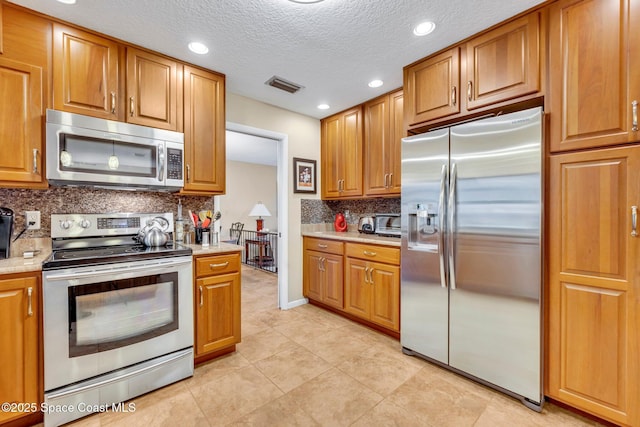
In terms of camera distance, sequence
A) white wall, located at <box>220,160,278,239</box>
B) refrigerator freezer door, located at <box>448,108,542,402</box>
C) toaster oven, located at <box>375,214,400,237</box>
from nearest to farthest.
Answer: refrigerator freezer door, located at <box>448,108,542,402</box> → toaster oven, located at <box>375,214,400,237</box> → white wall, located at <box>220,160,278,239</box>

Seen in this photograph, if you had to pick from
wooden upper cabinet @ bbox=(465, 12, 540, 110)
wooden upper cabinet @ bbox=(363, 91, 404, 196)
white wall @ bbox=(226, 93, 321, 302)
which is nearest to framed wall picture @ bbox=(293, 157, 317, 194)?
white wall @ bbox=(226, 93, 321, 302)

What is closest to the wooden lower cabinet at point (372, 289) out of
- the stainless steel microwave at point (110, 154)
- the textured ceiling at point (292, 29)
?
the textured ceiling at point (292, 29)

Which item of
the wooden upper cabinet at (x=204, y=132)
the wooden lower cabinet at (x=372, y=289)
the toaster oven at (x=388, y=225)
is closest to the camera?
the wooden upper cabinet at (x=204, y=132)

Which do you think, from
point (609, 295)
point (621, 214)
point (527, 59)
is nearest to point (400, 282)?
point (609, 295)

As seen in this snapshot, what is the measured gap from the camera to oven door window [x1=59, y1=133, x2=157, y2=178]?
1846 millimetres

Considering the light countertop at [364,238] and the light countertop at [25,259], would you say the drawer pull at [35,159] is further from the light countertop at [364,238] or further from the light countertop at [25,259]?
the light countertop at [364,238]

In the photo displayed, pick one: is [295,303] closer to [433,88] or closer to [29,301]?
[29,301]

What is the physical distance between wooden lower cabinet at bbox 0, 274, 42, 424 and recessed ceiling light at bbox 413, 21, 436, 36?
111 inches

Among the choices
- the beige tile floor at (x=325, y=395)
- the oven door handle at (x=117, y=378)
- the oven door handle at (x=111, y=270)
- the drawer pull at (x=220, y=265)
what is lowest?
the beige tile floor at (x=325, y=395)

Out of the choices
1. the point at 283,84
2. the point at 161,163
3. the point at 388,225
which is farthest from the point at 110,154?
the point at 388,225

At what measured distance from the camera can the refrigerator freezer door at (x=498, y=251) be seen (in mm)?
1735

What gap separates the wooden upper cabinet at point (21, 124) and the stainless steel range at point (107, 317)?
1.27 ft

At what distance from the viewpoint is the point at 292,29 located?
1981mm

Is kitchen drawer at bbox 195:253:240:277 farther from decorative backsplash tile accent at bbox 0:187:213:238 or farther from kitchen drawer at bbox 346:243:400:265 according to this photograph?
kitchen drawer at bbox 346:243:400:265
